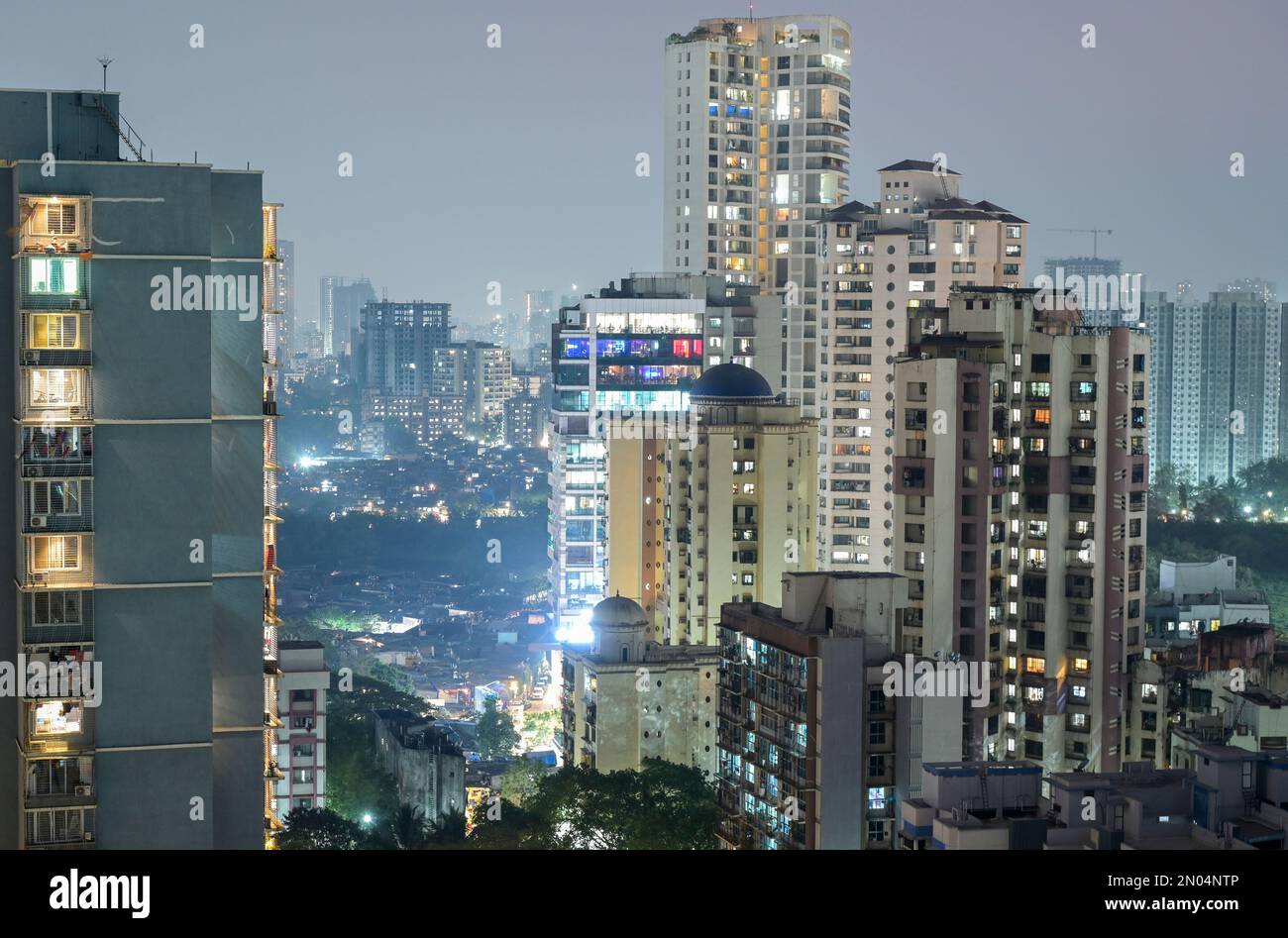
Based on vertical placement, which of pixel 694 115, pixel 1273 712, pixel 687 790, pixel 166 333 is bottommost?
pixel 687 790

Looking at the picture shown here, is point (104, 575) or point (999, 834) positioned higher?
point (104, 575)

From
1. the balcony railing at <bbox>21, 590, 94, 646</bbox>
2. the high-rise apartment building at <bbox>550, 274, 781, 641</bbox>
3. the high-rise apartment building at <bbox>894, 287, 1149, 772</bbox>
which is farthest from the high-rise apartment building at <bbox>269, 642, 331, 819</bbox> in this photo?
the balcony railing at <bbox>21, 590, 94, 646</bbox>

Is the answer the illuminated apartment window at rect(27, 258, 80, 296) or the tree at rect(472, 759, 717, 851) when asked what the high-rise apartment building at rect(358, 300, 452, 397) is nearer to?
the tree at rect(472, 759, 717, 851)

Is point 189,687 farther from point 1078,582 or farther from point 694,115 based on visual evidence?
point 694,115

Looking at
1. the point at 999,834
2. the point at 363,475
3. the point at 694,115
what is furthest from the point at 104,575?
the point at 363,475

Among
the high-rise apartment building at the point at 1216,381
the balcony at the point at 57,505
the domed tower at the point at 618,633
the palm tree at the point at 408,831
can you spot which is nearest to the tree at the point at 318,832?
the palm tree at the point at 408,831

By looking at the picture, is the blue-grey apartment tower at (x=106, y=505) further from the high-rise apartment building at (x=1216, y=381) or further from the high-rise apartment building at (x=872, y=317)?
the high-rise apartment building at (x=1216, y=381)
